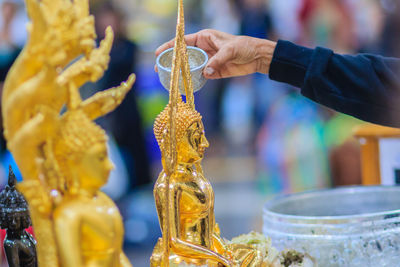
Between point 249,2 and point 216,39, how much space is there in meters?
1.99

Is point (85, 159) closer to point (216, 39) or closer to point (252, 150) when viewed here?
point (216, 39)

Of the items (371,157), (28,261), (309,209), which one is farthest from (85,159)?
(371,157)

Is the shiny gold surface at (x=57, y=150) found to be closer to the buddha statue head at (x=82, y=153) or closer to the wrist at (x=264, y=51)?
the buddha statue head at (x=82, y=153)

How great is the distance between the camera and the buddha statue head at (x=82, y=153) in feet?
2.37

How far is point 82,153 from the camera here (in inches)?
28.4

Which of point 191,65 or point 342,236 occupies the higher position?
point 191,65

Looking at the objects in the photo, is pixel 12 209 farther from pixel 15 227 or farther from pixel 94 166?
pixel 94 166

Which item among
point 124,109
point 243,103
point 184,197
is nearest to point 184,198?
point 184,197

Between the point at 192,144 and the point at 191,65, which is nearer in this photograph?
the point at 192,144

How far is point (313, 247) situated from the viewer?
1.14 meters

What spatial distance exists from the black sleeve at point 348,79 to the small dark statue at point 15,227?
0.74 m

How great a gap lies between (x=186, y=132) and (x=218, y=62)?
10.3 inches

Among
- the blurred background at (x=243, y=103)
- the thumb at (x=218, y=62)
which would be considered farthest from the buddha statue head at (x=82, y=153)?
the blurred background at (x=243, y=103)

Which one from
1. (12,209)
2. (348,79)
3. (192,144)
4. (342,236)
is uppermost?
(348,79)
